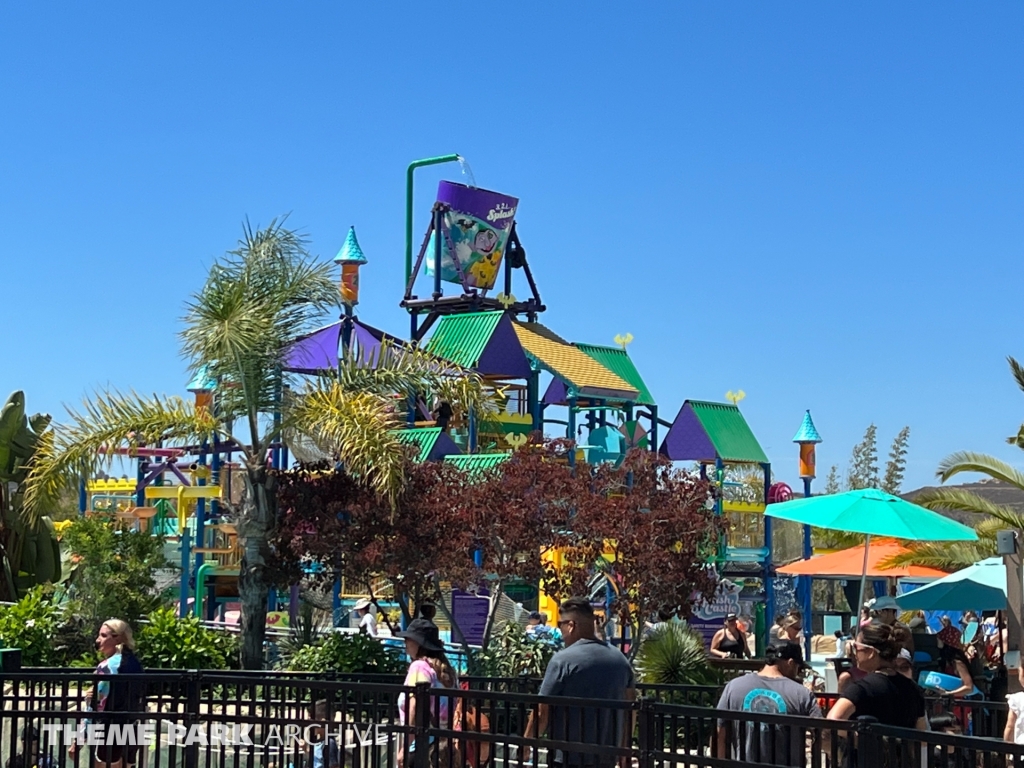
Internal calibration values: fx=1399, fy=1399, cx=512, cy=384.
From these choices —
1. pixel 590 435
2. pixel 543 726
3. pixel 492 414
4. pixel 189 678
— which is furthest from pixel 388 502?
pixel 590 435

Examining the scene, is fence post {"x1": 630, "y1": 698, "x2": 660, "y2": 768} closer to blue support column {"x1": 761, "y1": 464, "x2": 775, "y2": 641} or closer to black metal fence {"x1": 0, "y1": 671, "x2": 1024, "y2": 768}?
black metal fence {"x1": 0, "y1": 671, "x2": 1024, "y2": 768}

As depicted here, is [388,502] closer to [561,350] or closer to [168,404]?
[168,404]

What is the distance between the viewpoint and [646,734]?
664 centimetres

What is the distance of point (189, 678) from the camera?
8430mm

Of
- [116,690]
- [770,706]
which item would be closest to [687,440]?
[116,690]

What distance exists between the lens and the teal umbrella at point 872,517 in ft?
43.2

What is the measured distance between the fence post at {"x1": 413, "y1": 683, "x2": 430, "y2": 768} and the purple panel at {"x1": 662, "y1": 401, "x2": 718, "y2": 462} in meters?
24.6

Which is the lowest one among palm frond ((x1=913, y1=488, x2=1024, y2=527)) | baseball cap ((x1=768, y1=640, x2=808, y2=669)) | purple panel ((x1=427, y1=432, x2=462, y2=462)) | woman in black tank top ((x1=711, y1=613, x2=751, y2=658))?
woman in black tank top ((x1=711, y1=613, x2=751, y2=658))

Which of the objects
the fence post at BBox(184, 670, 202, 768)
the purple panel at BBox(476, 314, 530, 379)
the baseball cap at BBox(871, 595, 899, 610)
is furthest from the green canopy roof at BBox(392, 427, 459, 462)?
the fence post at BBox(184, 670, 202, 768)

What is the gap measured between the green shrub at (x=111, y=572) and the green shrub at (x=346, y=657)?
285 centimetres

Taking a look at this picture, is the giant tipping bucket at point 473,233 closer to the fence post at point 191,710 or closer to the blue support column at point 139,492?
the blue support column at point 139,492

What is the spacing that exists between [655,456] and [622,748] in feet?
34.1

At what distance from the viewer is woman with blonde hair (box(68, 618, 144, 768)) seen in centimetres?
841

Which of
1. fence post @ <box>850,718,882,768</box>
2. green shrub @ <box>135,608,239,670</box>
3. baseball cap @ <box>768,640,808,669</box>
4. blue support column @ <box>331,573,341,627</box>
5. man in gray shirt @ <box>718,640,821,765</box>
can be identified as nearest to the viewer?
fence post @ <box>850,718,882,768</box>
